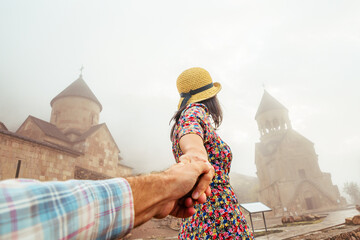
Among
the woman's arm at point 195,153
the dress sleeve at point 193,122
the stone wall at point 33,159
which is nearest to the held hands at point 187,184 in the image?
the woman's arm at point 195,153

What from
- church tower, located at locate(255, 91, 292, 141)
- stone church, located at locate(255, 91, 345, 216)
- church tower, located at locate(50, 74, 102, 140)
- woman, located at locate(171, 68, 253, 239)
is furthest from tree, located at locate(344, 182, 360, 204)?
woman, located at locate(171, 68, 253, 239)

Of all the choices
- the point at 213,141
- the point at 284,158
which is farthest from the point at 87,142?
the point at 284,158

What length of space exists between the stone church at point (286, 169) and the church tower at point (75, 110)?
79.9 feet

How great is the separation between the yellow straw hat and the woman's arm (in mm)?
636

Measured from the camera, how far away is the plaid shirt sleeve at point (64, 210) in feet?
1.40

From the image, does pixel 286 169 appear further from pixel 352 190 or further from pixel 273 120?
pixel 352 190

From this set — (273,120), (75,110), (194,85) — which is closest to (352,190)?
(273,120)

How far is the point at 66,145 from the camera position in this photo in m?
17.7

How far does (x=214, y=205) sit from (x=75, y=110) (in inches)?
880

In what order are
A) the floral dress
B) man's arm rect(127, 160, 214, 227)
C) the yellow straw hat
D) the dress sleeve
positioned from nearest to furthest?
man's arm rect(127, 160, 214, 227)
the dress sleeve
the floral dress
the yellow straw hat

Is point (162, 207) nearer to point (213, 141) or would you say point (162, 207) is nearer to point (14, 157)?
point (213, 141)

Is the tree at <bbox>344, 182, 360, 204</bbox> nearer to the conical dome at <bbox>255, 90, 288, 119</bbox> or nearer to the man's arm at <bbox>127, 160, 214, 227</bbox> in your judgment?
the conical dome at <bbox>255, 90, 288, 119</bbox>

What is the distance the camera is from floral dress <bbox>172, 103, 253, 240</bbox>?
52.7 inches

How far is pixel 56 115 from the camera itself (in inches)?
832
